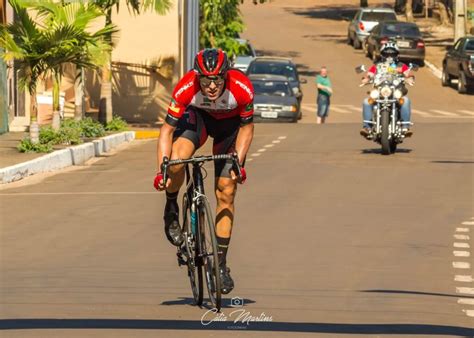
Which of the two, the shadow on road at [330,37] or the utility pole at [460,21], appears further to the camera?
the shadow on road at [330,37]

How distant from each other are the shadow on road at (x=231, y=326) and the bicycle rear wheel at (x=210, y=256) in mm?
307

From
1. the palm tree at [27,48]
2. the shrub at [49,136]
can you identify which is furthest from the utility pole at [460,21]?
the palm tree at [27,48]

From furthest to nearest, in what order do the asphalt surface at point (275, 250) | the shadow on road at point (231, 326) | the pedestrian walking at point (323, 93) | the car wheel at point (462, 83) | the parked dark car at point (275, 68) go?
the car wheel at point (462, 83) < the parked dark car at point (275, 68) < the pedestrian walking at point (323, 93) < the asphalt surface at point (275, 250) < the shadow on road at point (231, 326)

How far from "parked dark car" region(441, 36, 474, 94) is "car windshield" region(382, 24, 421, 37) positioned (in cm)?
412

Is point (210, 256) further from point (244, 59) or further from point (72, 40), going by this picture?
point (244, 59)

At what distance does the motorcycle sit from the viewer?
24.5 m

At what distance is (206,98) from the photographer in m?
10.3

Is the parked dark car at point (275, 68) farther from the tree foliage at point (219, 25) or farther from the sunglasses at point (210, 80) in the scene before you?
the sunglasses at point (210, 80)

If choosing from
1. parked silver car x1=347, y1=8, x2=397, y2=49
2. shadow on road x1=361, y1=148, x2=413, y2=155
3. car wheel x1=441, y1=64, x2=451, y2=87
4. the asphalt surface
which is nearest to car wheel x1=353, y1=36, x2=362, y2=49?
parked silver car x1=347, y1=8, x2=397, y2=49

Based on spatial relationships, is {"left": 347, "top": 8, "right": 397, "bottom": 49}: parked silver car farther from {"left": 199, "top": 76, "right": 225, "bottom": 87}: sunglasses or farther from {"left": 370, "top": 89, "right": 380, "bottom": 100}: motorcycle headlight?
Result: {"left": 199, "top": 76, "right": 225, "bottom": 87}: sunglasses

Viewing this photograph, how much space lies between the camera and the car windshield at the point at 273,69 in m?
42.7

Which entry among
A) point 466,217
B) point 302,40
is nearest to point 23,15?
point 466,217

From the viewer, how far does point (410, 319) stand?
384 inches

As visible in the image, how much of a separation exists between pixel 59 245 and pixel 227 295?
365 cm
